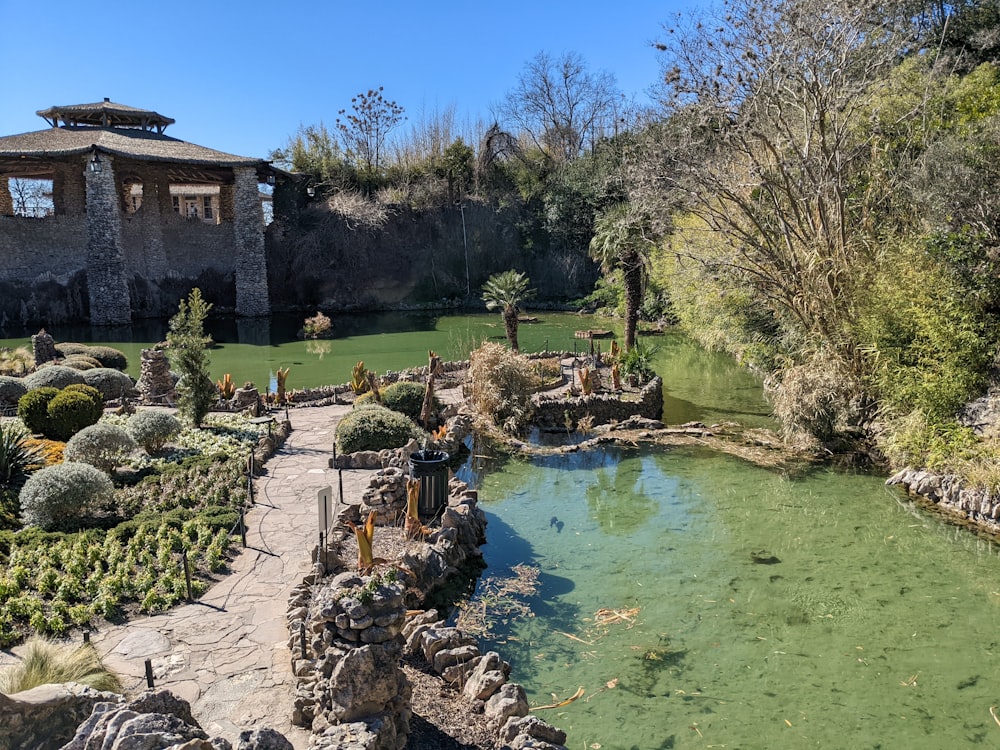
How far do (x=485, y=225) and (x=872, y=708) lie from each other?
142 feet

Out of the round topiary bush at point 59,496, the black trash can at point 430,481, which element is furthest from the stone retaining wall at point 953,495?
the round topiary bush at point 59,496

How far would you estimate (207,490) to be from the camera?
12172mm

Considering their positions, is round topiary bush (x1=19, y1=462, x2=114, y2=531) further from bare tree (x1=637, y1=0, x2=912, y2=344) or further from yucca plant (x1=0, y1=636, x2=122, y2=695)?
bare tree (x1=637, y1=0, x2=912, y2=344)

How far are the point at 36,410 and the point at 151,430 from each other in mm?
2725

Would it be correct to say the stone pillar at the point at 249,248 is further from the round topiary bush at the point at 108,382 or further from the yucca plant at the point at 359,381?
the yucca plant at the point at 359,381

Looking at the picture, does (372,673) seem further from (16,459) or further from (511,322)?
(511,322)

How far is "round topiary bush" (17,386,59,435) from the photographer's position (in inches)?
578

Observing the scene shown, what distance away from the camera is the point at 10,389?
696 inches

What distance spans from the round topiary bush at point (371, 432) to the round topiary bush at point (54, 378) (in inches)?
308

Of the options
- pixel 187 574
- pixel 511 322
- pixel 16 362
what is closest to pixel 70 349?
pixel 16 362

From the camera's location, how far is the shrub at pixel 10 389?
17578mm

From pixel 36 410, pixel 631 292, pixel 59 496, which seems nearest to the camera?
pixel 59 496

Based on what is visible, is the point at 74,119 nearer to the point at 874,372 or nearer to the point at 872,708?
the point at 874,372

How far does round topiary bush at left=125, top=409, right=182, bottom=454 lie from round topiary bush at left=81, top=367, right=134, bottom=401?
4.98 metres
